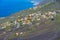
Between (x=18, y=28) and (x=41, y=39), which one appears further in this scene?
(x=18, y=28)

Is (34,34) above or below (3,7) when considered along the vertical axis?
below

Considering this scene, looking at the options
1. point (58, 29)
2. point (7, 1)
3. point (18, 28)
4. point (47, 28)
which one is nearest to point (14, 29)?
point (18, 28)

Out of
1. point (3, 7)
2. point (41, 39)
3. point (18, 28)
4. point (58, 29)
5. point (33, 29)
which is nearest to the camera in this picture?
point (58, 29)

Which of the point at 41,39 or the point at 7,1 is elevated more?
the point at 7,1

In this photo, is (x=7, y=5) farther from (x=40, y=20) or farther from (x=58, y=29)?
(x=58, y=29)

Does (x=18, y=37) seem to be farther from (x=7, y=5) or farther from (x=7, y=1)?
(x=7, y=1)

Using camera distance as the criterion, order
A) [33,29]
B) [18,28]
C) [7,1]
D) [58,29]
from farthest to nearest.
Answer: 1. [7,1]
2. [18,28]
3. [33,29]
4. [58,29]

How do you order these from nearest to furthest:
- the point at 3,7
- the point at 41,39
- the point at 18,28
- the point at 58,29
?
the point at 58,29 → the point at 41,39 → the point at 18,28 → the point at 3,7

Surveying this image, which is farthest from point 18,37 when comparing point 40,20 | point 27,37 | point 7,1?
point 7,1

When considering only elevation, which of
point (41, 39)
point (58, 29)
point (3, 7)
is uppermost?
point (3, 7)

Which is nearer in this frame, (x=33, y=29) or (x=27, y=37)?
(x=27, y=37)
